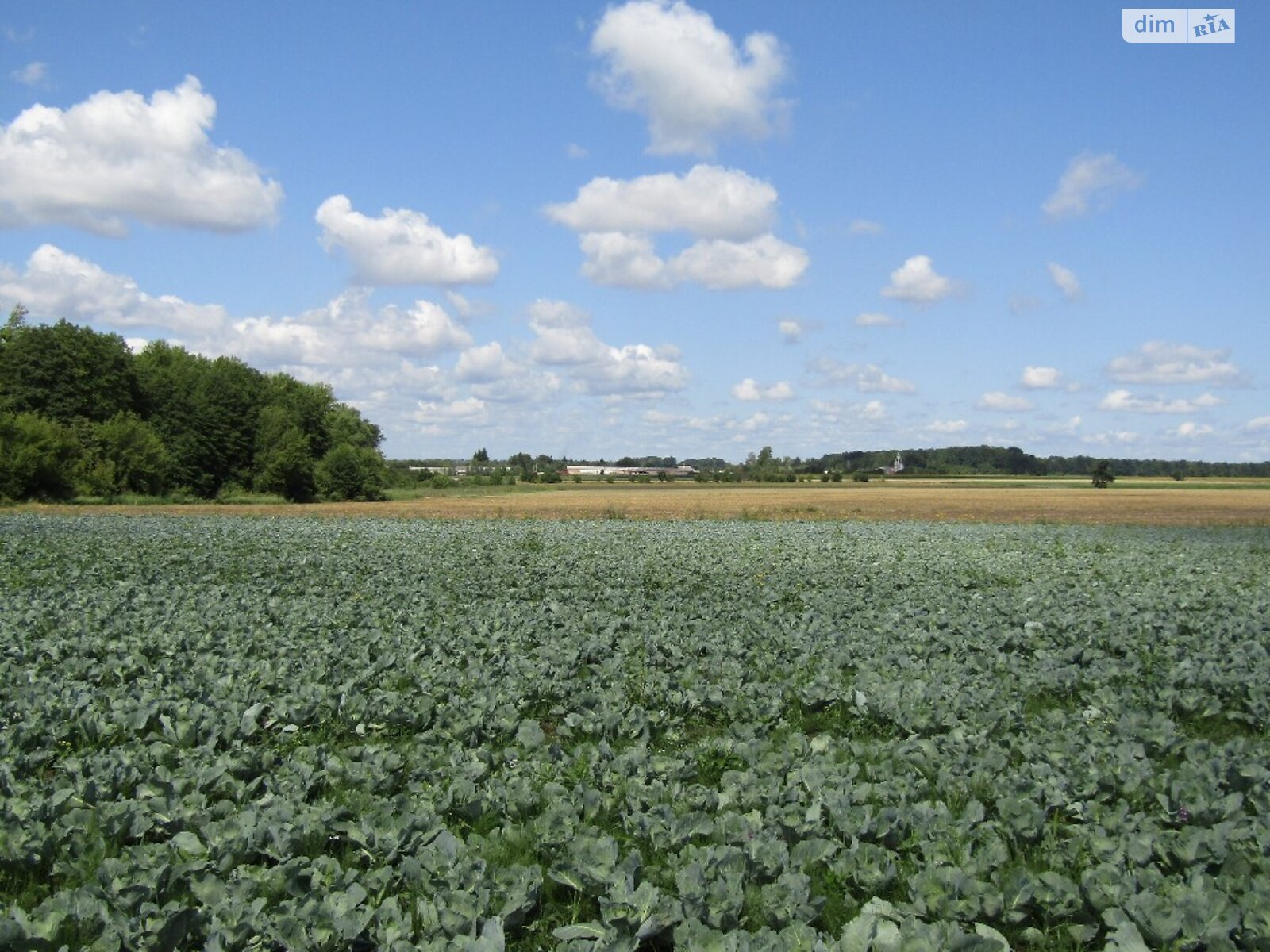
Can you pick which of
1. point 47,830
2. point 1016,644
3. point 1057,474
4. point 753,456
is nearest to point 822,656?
point 1016,644

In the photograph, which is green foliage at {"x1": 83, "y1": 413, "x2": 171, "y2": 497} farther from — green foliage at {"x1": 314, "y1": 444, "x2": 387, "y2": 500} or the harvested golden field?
green foliage at {"x1": 314, "y1": 444, "x2": 387, "y2": 500}

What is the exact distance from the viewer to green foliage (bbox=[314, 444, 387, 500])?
282 ft

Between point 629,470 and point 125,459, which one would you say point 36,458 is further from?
point 629,470

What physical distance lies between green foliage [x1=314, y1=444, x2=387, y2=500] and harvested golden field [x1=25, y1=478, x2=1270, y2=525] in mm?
11031

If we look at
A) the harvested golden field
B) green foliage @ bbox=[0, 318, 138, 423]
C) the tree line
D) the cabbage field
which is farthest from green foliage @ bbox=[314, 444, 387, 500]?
the cabbage field

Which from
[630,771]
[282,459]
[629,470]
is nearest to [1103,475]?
[282,459]

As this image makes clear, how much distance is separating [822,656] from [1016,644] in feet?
10.9

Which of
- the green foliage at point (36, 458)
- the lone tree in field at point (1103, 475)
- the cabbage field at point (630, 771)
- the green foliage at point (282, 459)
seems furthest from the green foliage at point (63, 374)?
the lone tree in field at point (1103, 475)

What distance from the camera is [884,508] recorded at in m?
63.7

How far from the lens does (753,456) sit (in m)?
147

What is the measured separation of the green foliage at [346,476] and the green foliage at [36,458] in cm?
2215

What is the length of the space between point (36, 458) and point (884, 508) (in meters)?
58.0

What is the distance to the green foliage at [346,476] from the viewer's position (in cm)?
8594

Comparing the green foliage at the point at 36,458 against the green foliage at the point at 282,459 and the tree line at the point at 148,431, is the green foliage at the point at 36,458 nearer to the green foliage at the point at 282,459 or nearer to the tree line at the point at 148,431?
the tree line at the point at 148,431
